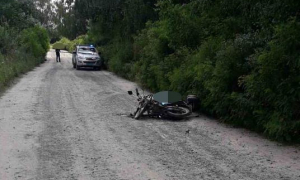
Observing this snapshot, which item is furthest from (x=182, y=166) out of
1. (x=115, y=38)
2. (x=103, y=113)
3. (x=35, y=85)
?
(x=115, y=38)

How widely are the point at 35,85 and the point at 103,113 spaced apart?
8360mm

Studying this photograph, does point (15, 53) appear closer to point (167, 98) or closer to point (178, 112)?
point (167, 98)

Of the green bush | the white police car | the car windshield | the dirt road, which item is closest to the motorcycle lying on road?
the dirt road

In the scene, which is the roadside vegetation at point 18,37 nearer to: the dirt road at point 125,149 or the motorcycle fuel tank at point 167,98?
the dirt road at point 125,149

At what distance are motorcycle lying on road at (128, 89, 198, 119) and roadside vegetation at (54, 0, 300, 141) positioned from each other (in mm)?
496

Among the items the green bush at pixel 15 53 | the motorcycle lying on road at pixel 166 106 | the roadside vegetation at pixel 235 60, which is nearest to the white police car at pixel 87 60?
the green bush at pixel 15 53

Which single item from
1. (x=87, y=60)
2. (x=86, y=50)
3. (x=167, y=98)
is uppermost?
(x=86, y=50)

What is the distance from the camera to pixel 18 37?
3328 cm

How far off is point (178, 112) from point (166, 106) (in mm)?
359

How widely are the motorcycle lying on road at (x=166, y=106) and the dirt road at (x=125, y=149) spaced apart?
282 millimetres

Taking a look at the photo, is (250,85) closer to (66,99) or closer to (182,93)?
(182,93)

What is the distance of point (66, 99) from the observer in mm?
14383

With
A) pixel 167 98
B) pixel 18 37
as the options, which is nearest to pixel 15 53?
pixel 18 37

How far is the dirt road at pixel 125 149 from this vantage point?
6426 mm
